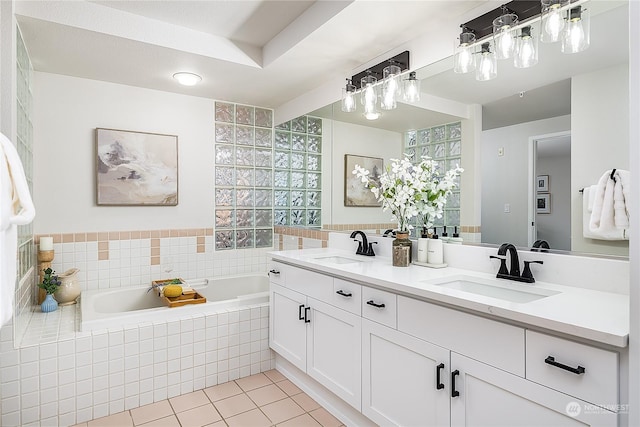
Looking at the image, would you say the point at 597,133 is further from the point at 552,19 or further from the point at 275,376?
the point at 275,376

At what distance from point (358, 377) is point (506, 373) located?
0.80 m

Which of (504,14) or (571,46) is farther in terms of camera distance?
(504,14)

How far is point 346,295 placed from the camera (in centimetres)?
186

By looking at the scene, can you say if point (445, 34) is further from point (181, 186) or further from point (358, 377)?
point (181, 186)

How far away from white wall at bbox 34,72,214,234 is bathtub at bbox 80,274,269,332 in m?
0.53

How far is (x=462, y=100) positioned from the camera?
201cm

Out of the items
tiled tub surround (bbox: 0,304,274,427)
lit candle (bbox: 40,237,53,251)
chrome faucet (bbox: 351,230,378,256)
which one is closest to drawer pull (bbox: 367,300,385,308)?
chrome faucet (bbox: 351,230,378,256)

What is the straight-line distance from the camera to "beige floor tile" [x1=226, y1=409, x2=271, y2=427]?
2031mm

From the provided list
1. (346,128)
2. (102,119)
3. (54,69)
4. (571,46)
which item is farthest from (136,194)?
(571,46)

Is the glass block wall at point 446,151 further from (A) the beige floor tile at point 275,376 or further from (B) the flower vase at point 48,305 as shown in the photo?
(B) the flower vase at point 48,305

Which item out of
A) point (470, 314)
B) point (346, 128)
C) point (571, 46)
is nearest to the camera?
point (470, 314)

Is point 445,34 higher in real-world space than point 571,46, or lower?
higher

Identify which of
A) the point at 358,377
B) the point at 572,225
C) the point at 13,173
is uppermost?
the point at 13,173

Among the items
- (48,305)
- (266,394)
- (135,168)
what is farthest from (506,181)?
(48,305)
